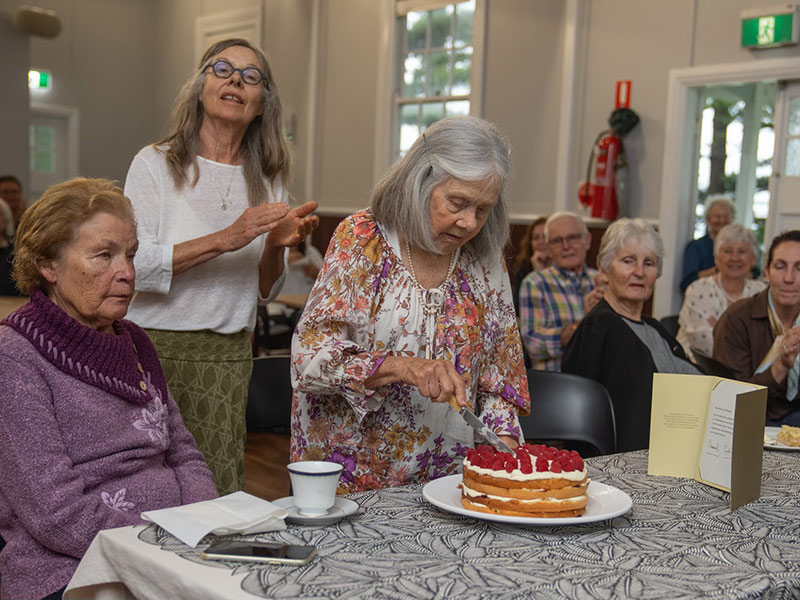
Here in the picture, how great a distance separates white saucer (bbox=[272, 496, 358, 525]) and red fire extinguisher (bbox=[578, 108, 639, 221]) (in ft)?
18.9

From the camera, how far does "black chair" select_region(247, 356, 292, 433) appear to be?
2.27m

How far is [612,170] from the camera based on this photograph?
269 inches

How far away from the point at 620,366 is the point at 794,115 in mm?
3927

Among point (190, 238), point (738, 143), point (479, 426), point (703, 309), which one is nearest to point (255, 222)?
point (190, 238)

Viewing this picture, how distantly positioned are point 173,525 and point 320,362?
0.52 m

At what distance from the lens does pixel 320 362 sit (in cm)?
174

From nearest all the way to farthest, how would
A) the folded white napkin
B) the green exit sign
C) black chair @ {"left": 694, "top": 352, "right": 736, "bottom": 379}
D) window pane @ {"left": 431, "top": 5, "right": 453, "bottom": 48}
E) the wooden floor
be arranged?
the folded white napkin → black chair @ {"left": 694, "top": 352, "right": 736, "bottom": 379} → the wooden floor → the green exit sign → window pane @ {"left": 431, "top": 5, "right": 453, "bottom": 48}

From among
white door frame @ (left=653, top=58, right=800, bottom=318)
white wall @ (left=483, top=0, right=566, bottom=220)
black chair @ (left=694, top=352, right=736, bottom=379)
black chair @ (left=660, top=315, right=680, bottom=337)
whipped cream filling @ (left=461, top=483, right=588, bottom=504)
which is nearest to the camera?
whipped cream filling @ (left=461, top=483, right=588, bottom=504)

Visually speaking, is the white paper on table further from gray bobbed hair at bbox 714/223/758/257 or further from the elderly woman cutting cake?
gray bobbed hair at bbox 714/223/758/257

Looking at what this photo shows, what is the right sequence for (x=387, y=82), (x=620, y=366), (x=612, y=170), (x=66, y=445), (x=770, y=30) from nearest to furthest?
(x=66, y=445), (x=620, y=366), (x=770, y=30), (x=612, y=170), (x=387, y=82)

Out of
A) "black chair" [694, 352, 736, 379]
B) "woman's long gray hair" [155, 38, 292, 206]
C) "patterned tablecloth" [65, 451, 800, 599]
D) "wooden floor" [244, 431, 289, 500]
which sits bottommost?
"wooden floor" [244, 431, 289, 500]

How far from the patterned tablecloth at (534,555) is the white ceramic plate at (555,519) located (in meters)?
0.02

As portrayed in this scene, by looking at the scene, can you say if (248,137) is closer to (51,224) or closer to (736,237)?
(51,224)

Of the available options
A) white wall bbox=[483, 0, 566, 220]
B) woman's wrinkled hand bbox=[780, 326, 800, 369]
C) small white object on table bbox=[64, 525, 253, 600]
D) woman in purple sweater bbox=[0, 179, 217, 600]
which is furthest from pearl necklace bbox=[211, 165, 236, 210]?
white wall bbox=[483, 0, 566, 220]
